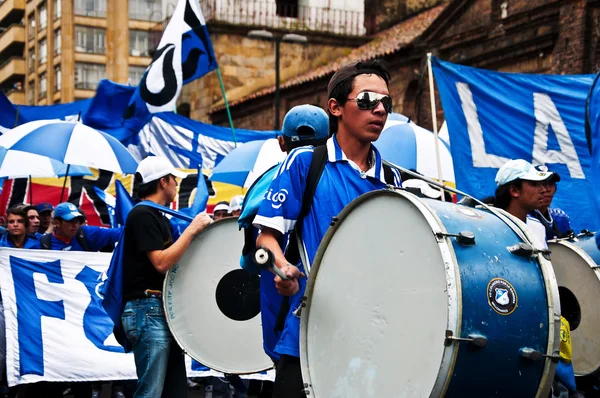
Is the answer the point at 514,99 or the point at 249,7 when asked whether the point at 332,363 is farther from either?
the point at 249,7

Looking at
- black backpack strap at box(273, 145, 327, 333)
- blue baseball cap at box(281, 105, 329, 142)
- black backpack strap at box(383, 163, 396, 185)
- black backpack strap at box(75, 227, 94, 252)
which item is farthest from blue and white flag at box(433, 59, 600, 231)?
black backpack strap at box(273, 145, 327, 333)

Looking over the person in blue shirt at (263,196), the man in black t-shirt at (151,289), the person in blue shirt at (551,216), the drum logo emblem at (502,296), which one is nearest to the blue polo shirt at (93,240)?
the man in black t-shirt at (151,289)

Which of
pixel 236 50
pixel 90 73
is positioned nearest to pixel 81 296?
pixel 236 50

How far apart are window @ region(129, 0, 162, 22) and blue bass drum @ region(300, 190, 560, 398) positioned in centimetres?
7722

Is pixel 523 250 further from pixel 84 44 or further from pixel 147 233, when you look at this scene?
pixel 84 44

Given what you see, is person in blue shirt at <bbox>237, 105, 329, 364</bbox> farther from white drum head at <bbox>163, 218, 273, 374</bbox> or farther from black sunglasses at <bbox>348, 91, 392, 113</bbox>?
white drum head at <bbox>163, 218, 273, 374</bbox>

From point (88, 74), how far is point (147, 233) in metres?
72.9

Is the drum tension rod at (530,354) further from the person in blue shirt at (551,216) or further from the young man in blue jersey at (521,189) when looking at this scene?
the person in blue shirt at (551,216)

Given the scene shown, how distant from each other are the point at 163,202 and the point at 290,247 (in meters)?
2.39

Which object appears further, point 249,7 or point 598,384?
point 249,7

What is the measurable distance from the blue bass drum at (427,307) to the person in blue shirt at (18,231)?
21.3 feet

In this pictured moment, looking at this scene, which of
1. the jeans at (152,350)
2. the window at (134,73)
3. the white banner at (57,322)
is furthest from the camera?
the window at (134,73)

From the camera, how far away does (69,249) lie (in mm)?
9664

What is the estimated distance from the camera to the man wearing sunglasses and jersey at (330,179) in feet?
13.3
